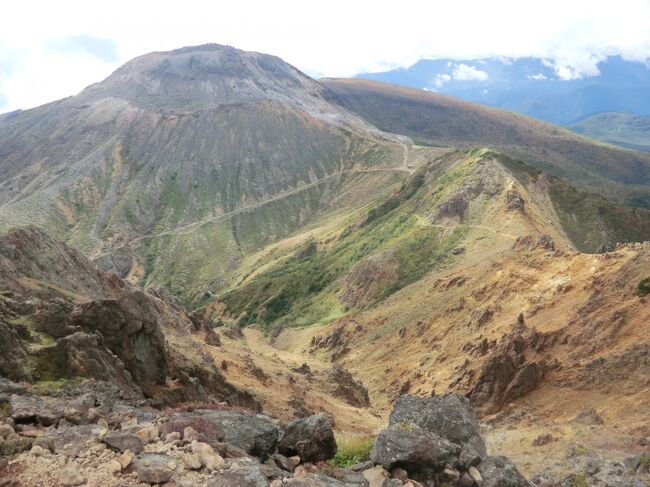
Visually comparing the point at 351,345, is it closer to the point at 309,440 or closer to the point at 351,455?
the point at 351,455

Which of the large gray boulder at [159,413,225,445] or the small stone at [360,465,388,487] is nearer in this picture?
the large gray boulder at [159,413,225,445]

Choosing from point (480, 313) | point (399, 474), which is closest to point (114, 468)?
point (399, 474)

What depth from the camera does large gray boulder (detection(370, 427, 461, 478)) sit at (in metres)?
11.4

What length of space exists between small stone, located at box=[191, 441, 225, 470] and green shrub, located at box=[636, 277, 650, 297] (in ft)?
95.3

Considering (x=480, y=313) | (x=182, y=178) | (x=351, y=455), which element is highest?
(x=182, y=178)

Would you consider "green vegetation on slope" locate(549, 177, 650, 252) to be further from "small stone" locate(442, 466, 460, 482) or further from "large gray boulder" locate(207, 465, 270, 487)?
"large gray boulder" locate(207, 465, 270, 487)

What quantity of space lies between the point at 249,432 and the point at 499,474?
5.56 metres

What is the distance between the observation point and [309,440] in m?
12.2

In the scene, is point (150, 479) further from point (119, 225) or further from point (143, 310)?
point (119, 225)

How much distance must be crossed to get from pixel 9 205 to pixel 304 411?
140m

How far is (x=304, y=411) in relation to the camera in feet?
101

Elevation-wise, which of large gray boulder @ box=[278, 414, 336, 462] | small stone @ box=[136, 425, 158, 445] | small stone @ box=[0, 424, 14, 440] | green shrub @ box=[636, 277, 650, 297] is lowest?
green shrub @ box=[636, 277, 650, 297]

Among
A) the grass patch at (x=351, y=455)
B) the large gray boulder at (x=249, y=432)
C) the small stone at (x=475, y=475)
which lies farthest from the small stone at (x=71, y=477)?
the small stone at (x=475, y=475)

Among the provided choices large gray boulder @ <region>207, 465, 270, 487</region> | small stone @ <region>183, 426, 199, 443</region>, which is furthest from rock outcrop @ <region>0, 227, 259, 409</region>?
large gray boulder @ <region>207, 465, 270, 487</region>
